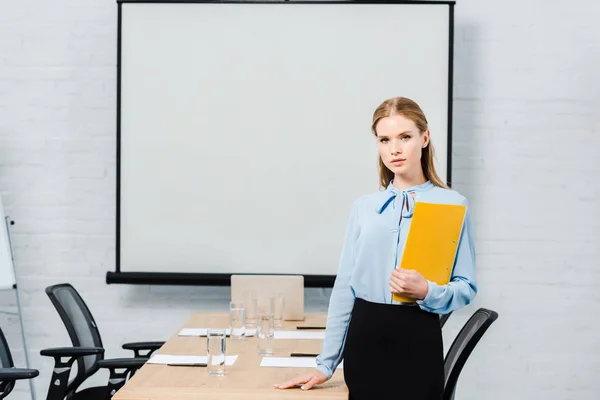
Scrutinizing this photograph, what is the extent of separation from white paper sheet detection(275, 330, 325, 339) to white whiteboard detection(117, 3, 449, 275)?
0.92 m

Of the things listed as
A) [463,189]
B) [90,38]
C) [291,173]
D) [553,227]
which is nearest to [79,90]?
[90,38]

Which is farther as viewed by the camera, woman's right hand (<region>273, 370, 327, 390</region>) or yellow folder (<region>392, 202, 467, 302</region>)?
woman's right hand (<region>273, 370, 327, 390</region>)

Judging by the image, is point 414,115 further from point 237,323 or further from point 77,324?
point 77,324

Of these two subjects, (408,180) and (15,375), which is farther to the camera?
(15,375)

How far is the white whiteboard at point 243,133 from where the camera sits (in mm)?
3777

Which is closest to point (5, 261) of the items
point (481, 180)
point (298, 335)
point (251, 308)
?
point (251, 308)

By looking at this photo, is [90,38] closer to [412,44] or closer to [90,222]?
[90,222]

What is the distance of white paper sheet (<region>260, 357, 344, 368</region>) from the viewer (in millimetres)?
2259

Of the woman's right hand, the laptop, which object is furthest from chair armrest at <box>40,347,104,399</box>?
the woman's right hand

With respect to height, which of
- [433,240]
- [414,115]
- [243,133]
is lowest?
[433,240]

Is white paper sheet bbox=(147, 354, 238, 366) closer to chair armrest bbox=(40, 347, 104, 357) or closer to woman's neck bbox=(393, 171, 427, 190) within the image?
chair armrest bbox=(40, 347, 104, 357)

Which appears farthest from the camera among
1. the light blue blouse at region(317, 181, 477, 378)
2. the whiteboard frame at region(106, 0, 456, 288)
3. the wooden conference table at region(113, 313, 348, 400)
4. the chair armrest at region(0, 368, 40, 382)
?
the whiteboard frame at region(106, 0, 456, 288)

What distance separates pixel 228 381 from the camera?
202cm

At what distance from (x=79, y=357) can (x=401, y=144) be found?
170 centimetres
